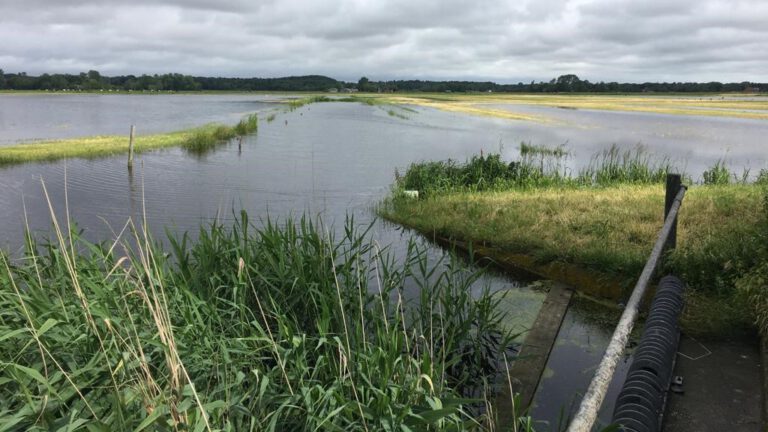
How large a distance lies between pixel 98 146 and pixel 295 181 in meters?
11.8

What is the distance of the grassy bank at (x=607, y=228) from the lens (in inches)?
239

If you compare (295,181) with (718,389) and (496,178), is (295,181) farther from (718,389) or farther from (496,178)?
(718,389)

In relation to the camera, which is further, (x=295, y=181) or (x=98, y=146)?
(x=98, y=146)

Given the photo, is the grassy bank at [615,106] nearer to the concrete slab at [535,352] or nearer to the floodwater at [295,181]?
the floodwater at [295,181]

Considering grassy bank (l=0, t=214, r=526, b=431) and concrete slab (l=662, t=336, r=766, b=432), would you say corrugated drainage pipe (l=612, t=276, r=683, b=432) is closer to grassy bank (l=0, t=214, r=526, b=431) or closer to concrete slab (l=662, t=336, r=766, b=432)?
concrete slab (l=662, t=336, r=766, b=432)

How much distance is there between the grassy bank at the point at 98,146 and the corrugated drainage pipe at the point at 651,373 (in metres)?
21.5

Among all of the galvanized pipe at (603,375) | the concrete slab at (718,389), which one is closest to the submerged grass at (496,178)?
the concrete slab at (718,389)

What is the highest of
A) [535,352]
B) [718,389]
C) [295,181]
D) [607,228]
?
[607,228]

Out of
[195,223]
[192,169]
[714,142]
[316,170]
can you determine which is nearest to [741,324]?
[195,223]

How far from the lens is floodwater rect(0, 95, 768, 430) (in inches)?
275

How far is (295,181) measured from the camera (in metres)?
19.4

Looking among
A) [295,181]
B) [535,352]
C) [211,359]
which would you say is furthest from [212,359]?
[295,181]

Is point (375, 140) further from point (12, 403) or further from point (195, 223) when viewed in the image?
point (12, 403)

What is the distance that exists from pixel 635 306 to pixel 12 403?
12.4 feet
